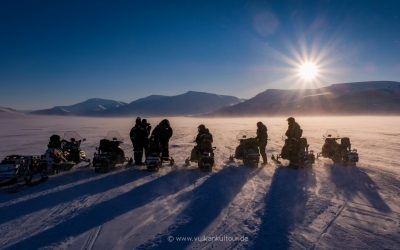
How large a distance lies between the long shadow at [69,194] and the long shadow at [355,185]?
21.5 ft

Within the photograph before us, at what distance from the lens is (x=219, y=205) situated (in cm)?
840

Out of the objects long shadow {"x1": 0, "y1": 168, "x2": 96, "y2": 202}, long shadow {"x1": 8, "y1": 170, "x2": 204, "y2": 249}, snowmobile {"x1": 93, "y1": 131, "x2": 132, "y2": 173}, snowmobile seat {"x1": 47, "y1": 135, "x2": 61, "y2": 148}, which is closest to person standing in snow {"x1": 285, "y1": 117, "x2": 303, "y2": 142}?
long shadow {"x1": 8, "y1": 170, "x2": 204, "y2": 249}

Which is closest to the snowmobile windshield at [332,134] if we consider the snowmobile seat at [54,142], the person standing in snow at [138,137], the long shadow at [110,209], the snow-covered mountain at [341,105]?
the long shadow at [110,209]

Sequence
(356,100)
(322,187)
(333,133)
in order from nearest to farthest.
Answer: (322,187) < (333,133) < (356,100)

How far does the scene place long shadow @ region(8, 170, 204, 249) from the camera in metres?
6.25

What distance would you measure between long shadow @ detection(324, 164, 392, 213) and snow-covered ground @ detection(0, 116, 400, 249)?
0.09ft

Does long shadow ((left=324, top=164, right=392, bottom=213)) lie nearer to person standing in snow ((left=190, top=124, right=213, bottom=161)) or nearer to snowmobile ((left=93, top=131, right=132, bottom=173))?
person standing in snow ((left=190, top=124, right=213, bottom=161))

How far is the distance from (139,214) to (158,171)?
16.8ft

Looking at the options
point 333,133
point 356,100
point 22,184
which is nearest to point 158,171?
point 22,184

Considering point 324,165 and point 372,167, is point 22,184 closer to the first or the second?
point 324,165

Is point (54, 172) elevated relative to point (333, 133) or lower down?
lower down

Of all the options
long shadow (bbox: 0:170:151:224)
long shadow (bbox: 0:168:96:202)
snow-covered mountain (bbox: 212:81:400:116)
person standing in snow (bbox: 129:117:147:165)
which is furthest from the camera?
snow-covered mountain (bbox: 212:81:400:116)

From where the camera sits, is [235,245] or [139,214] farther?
[139,214]

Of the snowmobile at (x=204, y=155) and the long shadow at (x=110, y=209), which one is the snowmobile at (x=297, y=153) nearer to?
the snowmobile at (x=204, y=155)
